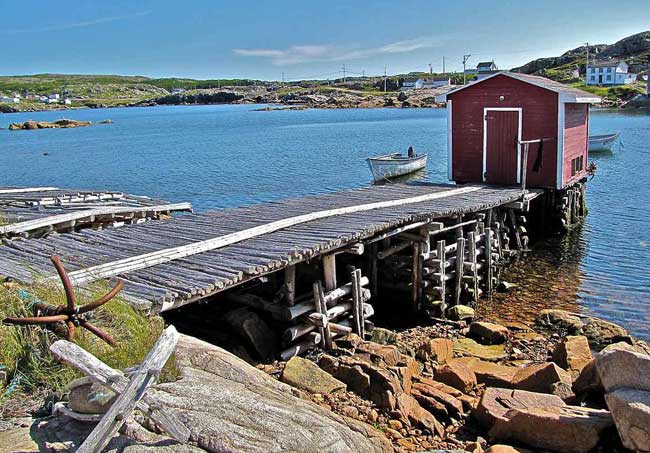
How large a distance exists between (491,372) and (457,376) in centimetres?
90

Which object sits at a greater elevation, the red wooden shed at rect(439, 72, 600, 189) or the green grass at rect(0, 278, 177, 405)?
the red wooden shed at rect(439, 72, 600, 189)

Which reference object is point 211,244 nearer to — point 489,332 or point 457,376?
point 457,376

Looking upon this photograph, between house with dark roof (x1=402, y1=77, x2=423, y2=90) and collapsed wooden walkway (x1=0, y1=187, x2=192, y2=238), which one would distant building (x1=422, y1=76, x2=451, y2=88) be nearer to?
house with dark roof (x1=402, y1=77, x2=423, y2=90)

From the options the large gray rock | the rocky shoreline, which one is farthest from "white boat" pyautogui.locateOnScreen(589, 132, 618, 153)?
the large gray rock

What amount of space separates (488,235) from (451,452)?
1168 centimetres

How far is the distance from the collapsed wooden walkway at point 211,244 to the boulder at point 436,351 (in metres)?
2.45

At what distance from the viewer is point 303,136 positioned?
77312 mm

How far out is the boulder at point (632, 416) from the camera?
296 inches

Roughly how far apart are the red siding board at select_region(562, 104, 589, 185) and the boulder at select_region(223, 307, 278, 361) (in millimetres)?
14873

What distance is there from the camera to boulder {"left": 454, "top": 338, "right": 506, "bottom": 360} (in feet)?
43.3

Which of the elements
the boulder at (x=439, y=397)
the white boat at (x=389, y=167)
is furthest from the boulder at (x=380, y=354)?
the white boat at (x=389, y=167)

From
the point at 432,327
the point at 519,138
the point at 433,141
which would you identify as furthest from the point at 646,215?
the point at 433,141

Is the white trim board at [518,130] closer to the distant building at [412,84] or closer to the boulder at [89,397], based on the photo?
the boulder at [89,397]

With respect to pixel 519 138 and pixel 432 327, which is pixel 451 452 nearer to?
pixel 432 327
